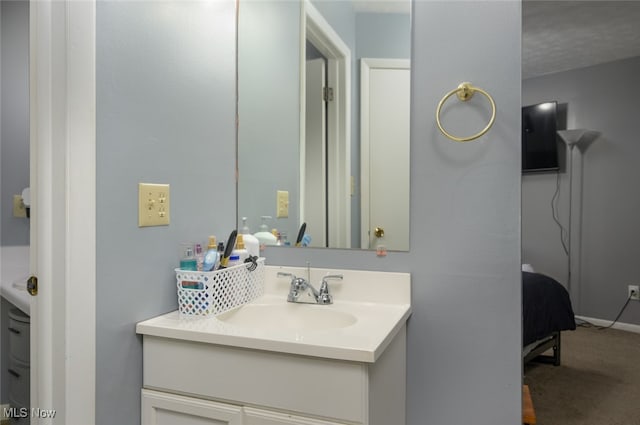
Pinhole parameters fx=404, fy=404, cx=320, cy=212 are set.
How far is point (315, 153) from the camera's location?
5.00 feet

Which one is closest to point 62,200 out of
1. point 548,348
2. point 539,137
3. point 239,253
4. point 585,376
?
point 239,253

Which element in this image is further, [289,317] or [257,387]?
[289,317]

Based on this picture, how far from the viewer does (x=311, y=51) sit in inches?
59.9

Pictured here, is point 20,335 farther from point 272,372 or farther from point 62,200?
point 272,372

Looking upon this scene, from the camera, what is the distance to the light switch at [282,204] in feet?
5.06

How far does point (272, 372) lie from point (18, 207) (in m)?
2.09

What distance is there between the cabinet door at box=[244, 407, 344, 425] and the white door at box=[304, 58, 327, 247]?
2.02 feet

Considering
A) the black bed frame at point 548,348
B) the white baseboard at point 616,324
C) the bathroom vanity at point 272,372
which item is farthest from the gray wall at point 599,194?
the bathroom vanity at point 272,372

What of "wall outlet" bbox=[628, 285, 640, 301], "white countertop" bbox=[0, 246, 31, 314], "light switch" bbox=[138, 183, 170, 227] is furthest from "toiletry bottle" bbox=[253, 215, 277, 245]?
"wall outlet" bbox=[628, 285, 640, 301]

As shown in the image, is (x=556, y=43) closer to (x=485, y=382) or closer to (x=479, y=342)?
(x=479, y=342)

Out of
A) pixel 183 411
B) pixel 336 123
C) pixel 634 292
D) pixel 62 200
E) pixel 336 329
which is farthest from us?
pixel 336 123

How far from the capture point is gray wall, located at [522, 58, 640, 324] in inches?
47.3

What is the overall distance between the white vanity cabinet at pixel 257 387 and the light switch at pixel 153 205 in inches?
12.3

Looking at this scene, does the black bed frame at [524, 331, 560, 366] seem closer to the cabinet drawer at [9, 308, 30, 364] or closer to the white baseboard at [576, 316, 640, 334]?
the white baseboard at [576, 316, 640, 334]
